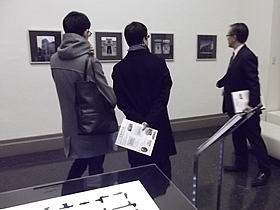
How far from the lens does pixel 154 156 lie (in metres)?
1.95

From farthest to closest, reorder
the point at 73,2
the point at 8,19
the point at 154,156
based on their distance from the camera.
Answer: the point at 73,2
the point at 8,19
the point at 154,156

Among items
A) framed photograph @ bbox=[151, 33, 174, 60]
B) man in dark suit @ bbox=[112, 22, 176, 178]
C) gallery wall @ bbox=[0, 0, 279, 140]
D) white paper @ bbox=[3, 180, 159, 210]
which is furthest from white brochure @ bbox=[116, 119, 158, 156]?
framed photograph @ bbox=[151, 33, 174, 60]

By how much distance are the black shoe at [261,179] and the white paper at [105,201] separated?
1.90 meters

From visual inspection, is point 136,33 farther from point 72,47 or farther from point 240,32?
point 240,32

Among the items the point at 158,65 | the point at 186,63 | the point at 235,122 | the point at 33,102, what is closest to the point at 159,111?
the point at 158,65

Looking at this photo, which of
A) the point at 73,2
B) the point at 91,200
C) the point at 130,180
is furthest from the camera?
the point at 73,2

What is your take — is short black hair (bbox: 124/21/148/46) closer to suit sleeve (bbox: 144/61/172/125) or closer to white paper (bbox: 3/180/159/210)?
suit sleeve (bbox: 144/61/172/125)

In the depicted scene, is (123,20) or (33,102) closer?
(33,102)

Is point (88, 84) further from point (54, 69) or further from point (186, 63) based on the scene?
point (186, 63)

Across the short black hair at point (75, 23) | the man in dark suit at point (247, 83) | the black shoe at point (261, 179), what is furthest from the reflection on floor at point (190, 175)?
the short black hair at point (75, 23)

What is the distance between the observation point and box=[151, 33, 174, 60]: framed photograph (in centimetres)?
418

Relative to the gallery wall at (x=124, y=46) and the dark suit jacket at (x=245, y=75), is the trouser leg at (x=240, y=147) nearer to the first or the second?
the dark suit jacket at (x=245, y=75)

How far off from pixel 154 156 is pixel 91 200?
2.87ft

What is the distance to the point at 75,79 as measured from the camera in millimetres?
1706
